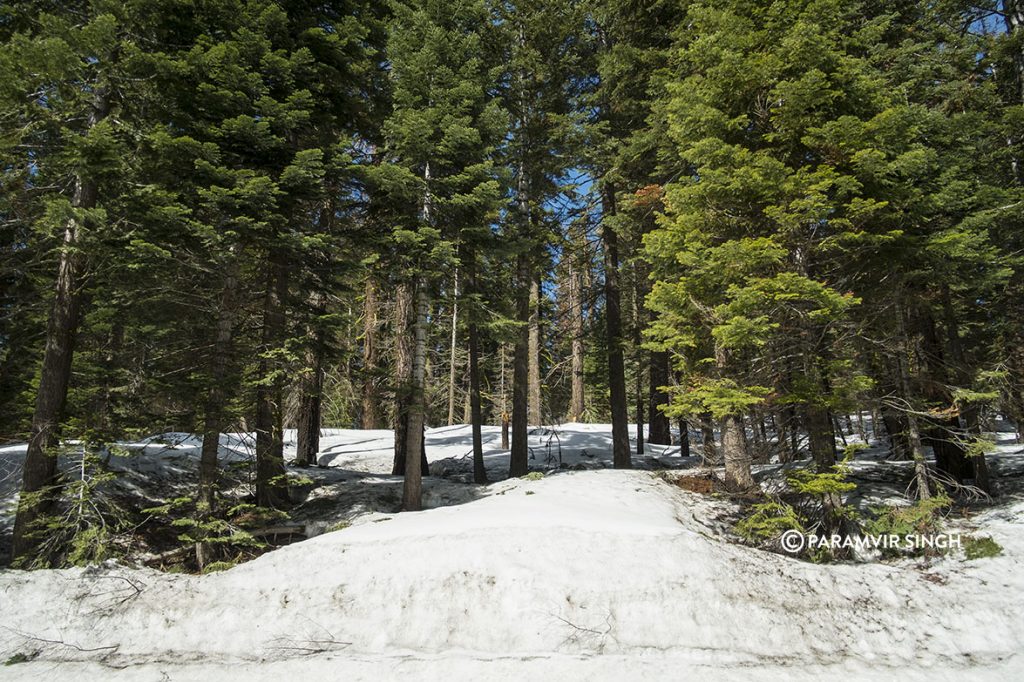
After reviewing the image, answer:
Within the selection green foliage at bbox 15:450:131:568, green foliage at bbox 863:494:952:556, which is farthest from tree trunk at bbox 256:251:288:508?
green foliage at bbox 863:494:952:556

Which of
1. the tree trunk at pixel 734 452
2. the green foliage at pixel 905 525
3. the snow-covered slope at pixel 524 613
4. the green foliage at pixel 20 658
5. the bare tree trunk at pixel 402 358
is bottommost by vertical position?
the green foliage at pixel 20 658

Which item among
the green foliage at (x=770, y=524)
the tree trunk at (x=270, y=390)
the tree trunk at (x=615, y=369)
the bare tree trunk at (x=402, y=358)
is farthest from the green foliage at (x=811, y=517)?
the tree trunk at (x=270, y=390)

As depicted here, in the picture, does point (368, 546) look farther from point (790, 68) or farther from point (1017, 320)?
point (1017, 320)

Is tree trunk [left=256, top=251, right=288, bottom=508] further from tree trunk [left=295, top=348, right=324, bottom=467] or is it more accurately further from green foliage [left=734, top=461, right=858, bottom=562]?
green foliage [left=734, top=461, right=858, bottom=562]

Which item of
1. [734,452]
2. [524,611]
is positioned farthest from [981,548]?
[524,611]

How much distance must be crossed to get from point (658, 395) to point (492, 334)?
9528 millimetres

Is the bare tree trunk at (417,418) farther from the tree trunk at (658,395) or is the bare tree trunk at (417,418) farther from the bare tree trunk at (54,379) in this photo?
the tree trunk at (658,395)

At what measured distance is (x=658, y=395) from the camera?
1812cm

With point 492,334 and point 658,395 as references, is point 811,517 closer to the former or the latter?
point 492,334

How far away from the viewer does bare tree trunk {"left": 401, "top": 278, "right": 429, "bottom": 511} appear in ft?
33.5

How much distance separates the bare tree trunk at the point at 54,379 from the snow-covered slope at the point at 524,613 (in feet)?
4.13

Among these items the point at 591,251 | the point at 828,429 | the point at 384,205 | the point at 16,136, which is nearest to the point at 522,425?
the point at 591,251

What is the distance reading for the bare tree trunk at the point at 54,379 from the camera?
773 centimetres

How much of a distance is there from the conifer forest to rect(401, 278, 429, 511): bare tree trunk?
96mm
